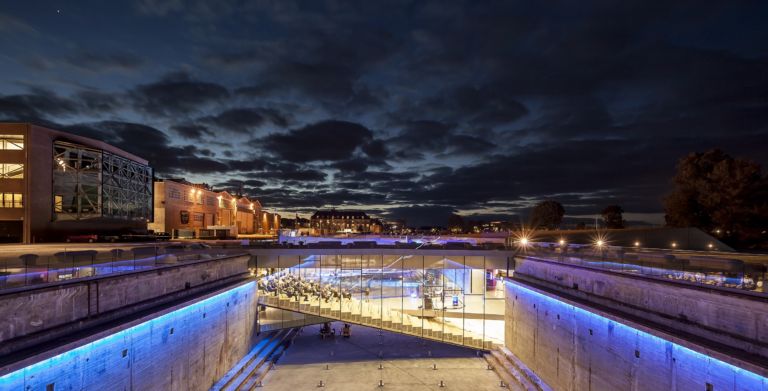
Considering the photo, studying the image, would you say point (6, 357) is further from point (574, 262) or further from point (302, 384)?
point (574, 262)

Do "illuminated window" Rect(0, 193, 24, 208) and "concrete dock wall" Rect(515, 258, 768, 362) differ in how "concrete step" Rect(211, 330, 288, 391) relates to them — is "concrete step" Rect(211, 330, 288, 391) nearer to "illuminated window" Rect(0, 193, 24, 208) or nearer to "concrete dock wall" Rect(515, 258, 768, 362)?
"concrete dock wall" Rect(515, 258, 768, 362)

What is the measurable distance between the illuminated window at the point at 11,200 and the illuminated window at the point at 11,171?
1.56 metres

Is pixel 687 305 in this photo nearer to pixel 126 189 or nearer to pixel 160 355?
pixel 160 355

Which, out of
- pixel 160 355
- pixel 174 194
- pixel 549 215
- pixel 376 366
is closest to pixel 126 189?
pixel 174 194

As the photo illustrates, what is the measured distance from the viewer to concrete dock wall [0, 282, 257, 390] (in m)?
10.7

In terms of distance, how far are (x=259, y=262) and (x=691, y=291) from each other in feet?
82.2

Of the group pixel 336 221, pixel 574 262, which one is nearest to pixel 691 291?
pixel 574 262

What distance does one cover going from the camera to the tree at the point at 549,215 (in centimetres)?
8744

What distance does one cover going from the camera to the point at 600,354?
15758 millimetres

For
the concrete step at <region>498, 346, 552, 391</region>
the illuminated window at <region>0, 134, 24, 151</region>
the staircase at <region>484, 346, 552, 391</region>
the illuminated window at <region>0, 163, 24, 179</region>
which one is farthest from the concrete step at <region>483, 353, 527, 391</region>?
the illuminated window at <region>0, 134, 24, 151</region>

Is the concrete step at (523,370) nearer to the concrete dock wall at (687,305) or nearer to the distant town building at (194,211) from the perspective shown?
the concrete dock wall at (687,305)

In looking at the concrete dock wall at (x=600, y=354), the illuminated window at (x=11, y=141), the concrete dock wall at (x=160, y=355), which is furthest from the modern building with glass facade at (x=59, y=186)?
the concrete dock wall at (x=600, y=354)

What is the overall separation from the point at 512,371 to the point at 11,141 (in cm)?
4352

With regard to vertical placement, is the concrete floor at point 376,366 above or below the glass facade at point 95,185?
below
